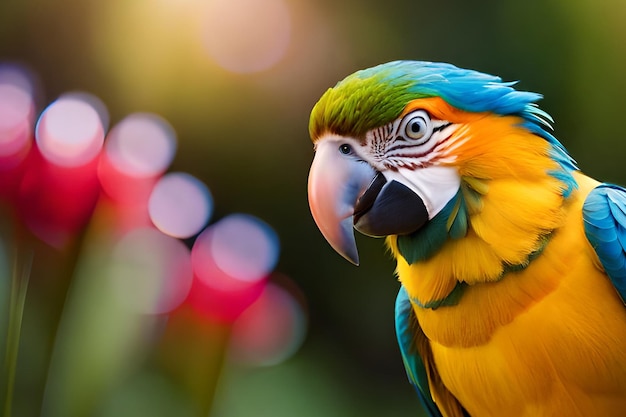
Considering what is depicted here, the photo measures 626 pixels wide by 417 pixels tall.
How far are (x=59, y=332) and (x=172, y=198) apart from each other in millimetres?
675

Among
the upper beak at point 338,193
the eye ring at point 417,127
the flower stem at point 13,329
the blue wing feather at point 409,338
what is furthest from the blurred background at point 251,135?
the eye ring at point 417,127

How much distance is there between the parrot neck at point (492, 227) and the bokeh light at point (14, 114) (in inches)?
41.1

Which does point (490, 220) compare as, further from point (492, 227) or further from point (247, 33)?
point (247, 33)

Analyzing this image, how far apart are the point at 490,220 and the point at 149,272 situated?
0.89 metres

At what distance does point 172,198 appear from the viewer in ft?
5.63

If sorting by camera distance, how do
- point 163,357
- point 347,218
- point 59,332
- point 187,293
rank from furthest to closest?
point 187,293 < point 163,357 < point 59,332 < point 347,218

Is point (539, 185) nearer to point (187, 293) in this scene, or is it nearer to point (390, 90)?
point (390, 90)

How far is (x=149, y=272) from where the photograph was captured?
1.31 m

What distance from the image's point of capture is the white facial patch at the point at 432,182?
737 millimetres

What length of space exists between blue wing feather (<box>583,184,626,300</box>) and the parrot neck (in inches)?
1.5

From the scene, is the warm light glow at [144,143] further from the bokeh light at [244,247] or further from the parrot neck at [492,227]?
the parrot neck at [492,227]

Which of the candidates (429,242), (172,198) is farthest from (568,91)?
(172,198)

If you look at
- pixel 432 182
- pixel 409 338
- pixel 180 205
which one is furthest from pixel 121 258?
pixel 432 182

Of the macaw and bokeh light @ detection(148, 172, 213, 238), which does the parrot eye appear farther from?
bokeh light @ detection(148, 172, 213, 238)
